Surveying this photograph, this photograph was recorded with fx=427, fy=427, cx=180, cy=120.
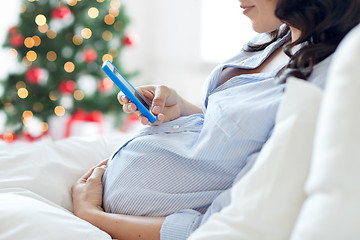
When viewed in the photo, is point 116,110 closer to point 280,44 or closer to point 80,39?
point 80,39

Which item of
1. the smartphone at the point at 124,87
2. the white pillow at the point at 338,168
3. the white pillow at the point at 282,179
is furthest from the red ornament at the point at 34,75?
the white pillow at the point at 338,168

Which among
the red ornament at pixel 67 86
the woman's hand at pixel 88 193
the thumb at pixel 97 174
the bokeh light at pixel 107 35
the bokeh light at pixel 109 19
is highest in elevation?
the bokeh light at pixel 109 19

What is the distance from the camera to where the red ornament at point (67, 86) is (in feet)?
8.79

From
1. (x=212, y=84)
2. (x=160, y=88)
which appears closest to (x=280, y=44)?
(x=212, y=84)

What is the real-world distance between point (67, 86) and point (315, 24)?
6.78ft

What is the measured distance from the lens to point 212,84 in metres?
1.11

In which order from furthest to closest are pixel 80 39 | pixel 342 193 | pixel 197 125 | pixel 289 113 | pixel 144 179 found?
1. pixel 80 39
2. pixel 197 125
3. pixel 144 179
4. pixel 289 113
5. pixel 342 193

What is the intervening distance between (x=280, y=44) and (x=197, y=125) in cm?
31

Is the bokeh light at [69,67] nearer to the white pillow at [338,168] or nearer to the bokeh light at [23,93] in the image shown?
the bokeh light at [23,93]

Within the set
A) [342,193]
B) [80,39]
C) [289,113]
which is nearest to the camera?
[342,193]

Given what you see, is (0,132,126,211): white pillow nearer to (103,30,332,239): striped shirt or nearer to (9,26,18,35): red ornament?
(103,30,332,239): striped shirt

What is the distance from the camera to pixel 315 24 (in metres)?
0.87

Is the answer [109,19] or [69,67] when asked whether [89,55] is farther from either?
[109,19]

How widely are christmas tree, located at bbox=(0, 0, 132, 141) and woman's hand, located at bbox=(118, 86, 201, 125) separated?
1.59 metres
